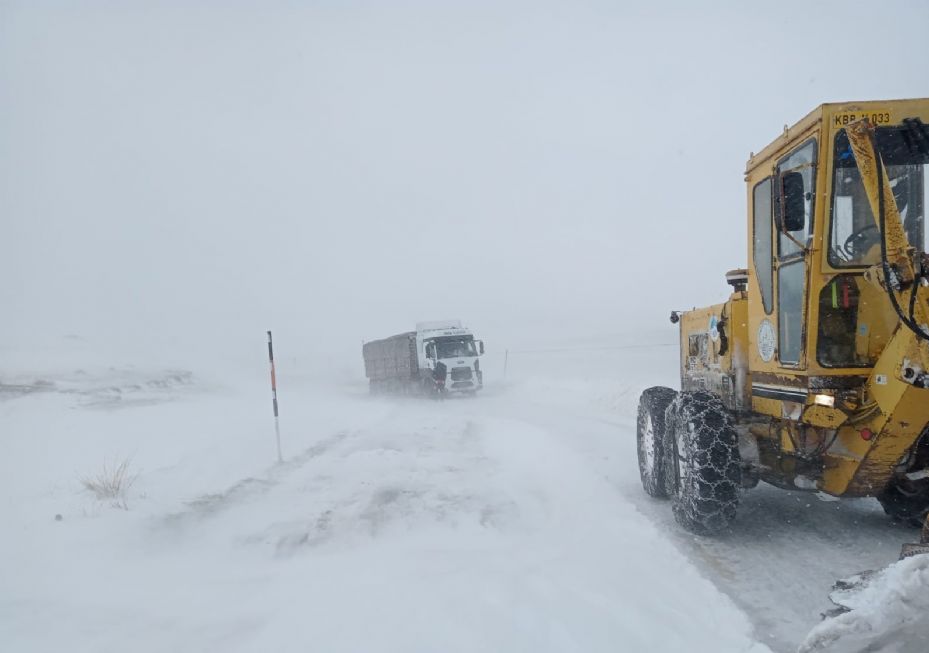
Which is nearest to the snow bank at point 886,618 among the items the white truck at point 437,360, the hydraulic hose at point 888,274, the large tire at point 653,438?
the hydraulic hose at point 888,274

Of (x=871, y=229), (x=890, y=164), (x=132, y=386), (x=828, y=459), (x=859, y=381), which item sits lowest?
(x=132, y=386)

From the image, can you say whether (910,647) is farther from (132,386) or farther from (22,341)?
(22,341)

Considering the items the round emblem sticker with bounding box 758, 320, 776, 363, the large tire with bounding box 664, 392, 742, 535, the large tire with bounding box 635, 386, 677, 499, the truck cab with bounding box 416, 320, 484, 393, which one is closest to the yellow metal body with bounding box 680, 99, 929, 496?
the round emblem sticker with bounding box 758, 320, 776, 363

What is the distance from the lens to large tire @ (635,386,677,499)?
20.9 feet

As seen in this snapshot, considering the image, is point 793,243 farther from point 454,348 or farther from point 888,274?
point 454,348

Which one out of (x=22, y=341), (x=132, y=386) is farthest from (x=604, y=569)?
(x=22, y=341)

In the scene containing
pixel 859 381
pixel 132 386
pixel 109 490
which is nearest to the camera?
pixel 859 381

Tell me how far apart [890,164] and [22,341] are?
3984 centimetres

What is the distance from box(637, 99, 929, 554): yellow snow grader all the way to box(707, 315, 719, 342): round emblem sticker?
593 mm

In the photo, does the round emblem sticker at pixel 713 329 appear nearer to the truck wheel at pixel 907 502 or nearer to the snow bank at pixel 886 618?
the truck wheel at pixel 907 502

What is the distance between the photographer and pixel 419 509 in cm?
606

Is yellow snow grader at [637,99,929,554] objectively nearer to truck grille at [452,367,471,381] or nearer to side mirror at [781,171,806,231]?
side mirror at [781,171,806,231]

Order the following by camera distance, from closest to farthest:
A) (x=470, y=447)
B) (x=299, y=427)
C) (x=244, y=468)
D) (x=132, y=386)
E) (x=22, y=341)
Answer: (x=244, y=468) < (x=470, y=447) < (x=299, y=427) < (x=132, y=386) < (x=22, y=341)

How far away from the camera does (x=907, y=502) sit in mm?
4848
